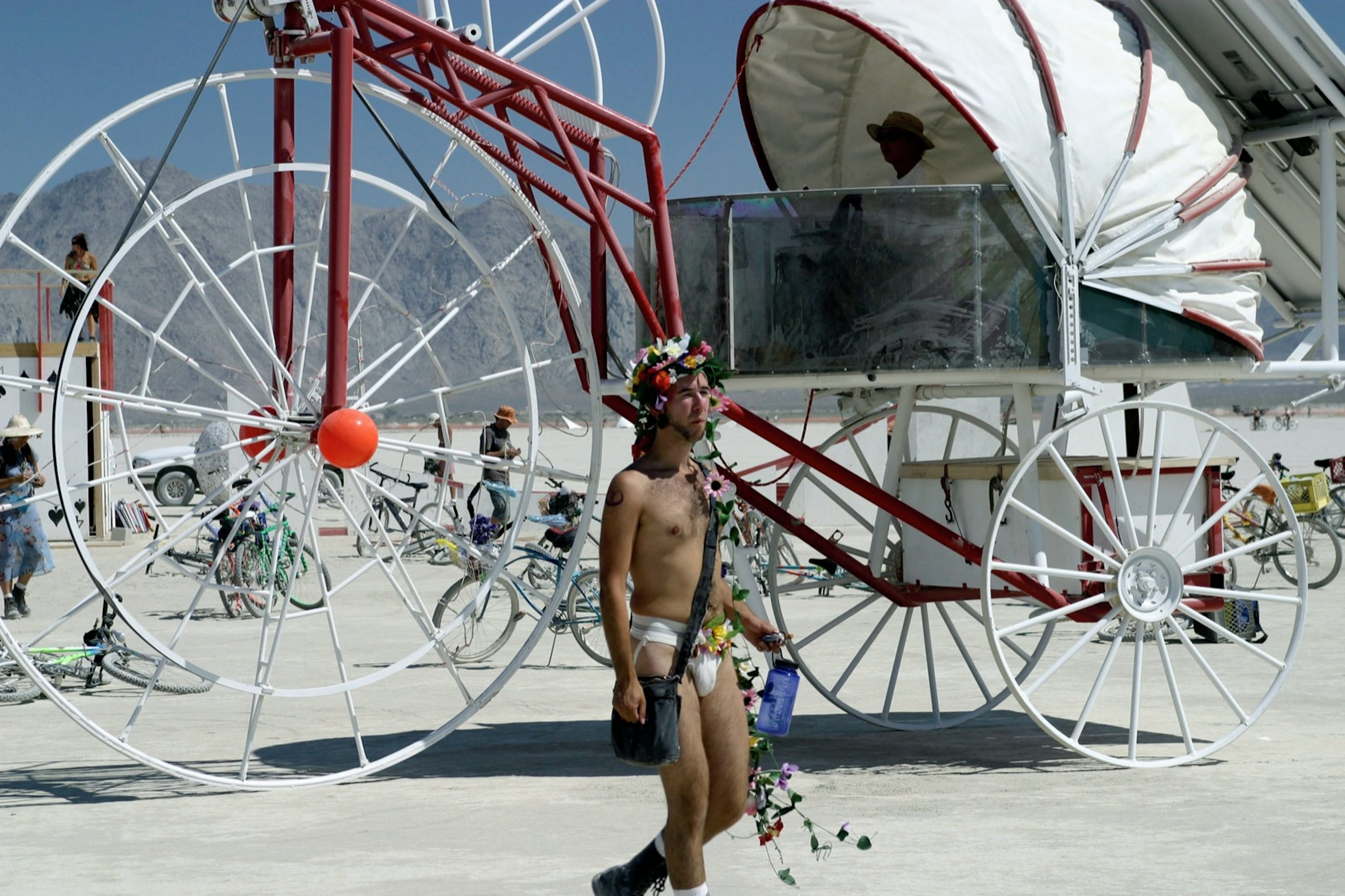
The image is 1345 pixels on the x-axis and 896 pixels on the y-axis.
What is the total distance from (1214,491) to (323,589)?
181 inches

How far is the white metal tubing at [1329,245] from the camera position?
8438 millimetres

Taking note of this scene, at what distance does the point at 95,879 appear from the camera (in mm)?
5930

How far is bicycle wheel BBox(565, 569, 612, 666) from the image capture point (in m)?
12.2

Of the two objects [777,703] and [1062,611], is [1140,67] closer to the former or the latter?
[1062,611]

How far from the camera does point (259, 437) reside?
24.6 feet

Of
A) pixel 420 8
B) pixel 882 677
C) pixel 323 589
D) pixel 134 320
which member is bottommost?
pixel 882 677

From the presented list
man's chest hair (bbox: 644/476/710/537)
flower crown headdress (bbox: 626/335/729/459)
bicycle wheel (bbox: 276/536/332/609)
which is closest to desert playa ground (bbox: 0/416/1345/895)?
man's chest hair (bbox: 644/476/710/537)

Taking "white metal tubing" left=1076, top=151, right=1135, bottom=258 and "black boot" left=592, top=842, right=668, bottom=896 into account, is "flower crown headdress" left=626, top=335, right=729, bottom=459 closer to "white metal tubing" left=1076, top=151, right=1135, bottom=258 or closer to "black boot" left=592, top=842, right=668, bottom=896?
"black boot" left=592, top=842, right=668, bottom=896

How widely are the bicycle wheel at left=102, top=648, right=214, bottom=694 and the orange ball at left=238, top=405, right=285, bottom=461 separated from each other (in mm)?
2627

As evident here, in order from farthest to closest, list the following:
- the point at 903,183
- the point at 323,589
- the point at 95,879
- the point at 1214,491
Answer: the point at 903,183 → the point at 1214,491 → the point at 323,589 → the point at 95,879

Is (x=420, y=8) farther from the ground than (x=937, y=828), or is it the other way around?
(x=420, y=8)

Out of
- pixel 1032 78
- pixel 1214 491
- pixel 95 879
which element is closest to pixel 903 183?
pixel 1032 78

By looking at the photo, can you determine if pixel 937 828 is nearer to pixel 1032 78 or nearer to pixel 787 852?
pixel 787 852

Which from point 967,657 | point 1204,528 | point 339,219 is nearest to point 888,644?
point 967,657
